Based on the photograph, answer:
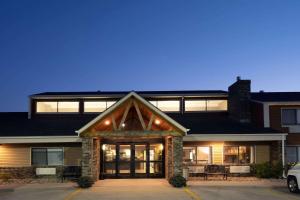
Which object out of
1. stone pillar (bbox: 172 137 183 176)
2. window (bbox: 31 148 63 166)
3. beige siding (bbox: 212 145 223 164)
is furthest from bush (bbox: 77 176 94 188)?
beige siding (bbox: 212 145 223 164)

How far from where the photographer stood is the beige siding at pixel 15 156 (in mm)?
28219

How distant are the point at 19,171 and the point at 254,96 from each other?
1768 cm

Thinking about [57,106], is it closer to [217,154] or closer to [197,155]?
[197,155]

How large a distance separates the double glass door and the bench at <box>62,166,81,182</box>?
1.54 meters

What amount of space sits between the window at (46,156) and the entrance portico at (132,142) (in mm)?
3009

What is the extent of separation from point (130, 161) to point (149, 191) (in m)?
6.33

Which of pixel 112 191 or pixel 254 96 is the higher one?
pixel 254 96

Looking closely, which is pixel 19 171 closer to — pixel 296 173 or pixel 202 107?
pixel 202 107

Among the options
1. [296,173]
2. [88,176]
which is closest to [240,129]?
[296,173]

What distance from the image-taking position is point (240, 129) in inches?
1120

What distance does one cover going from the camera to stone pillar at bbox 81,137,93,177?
24.3 metres

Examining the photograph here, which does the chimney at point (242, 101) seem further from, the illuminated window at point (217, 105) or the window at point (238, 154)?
the window at point (238, 154)

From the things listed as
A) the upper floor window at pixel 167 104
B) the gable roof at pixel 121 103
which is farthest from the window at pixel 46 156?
the upper floor window at pixel 167 104

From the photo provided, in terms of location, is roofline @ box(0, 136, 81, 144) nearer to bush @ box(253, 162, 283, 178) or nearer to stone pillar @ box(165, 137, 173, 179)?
stone pillar @ box(165, 137, 173, 179)
